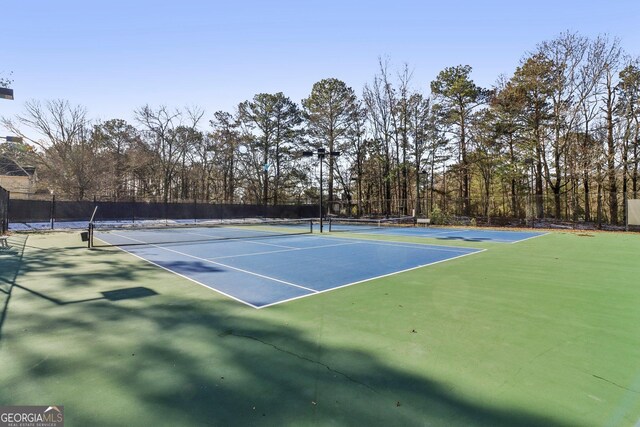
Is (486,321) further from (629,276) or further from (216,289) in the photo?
(629,276)

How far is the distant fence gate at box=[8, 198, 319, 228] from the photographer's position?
930 inches

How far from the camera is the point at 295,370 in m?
2.80

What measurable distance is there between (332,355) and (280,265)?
16.3ft

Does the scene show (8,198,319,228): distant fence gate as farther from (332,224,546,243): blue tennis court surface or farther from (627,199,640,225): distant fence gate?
(627,199,640,225): distant fence gate

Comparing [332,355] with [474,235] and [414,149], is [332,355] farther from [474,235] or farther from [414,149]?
[414,149]

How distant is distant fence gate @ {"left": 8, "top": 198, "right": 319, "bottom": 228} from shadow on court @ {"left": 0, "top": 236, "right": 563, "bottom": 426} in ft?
64.3

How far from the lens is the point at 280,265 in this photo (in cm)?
795

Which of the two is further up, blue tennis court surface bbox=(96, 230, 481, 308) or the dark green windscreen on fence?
the dark green windscreen on fence

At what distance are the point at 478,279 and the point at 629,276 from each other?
3.25 m

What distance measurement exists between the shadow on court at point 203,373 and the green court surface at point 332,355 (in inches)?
0.6

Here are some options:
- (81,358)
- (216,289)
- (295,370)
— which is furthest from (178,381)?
(216,289)

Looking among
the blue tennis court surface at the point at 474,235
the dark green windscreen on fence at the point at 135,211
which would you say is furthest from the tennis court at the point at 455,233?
the dark green windscreen on fence at the point at 135,211

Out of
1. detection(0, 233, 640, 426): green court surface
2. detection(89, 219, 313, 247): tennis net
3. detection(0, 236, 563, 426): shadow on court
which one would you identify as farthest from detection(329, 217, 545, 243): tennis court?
detection(0, 236, 563, 426): shadow on court

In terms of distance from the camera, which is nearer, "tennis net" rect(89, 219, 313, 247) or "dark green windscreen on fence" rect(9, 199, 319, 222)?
"tennis net" rect(89, 219, 313, 247)
